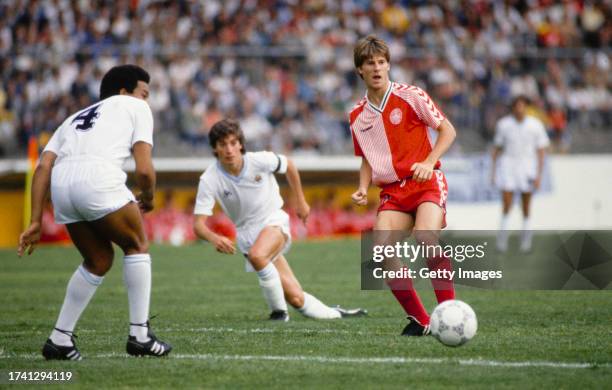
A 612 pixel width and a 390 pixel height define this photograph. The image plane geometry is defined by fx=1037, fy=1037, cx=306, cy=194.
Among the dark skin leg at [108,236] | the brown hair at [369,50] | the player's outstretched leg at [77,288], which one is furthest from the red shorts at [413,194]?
the player's outstretched leg at [77,288]

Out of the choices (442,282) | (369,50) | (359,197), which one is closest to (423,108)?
(369,50)

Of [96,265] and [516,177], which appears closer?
[96,265]

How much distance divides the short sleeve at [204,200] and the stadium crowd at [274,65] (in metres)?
14.6

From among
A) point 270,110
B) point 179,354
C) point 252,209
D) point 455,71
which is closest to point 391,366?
point 179,354

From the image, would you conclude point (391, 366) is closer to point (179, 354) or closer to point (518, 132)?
point (179, 354)

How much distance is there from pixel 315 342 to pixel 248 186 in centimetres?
263

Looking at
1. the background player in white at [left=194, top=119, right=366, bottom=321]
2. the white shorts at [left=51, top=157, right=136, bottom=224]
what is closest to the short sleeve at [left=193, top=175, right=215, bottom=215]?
the background player in white at [left=194, top=119, right=366, bottom=321]

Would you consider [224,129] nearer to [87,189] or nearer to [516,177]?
[87,189]

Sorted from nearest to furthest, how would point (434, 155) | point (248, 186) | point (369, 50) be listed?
1. point (434, 155)
2. point (369, 50)
3. point (248, 186)

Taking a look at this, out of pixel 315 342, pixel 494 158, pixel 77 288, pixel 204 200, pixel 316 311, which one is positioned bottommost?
pixel 316 311

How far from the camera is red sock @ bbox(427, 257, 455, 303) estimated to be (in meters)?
8.11

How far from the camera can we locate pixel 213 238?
8969 mm

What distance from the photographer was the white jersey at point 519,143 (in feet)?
63.2

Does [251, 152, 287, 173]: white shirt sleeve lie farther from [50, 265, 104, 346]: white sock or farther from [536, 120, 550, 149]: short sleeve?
[536, 120, 550, 149]: short sleeve
